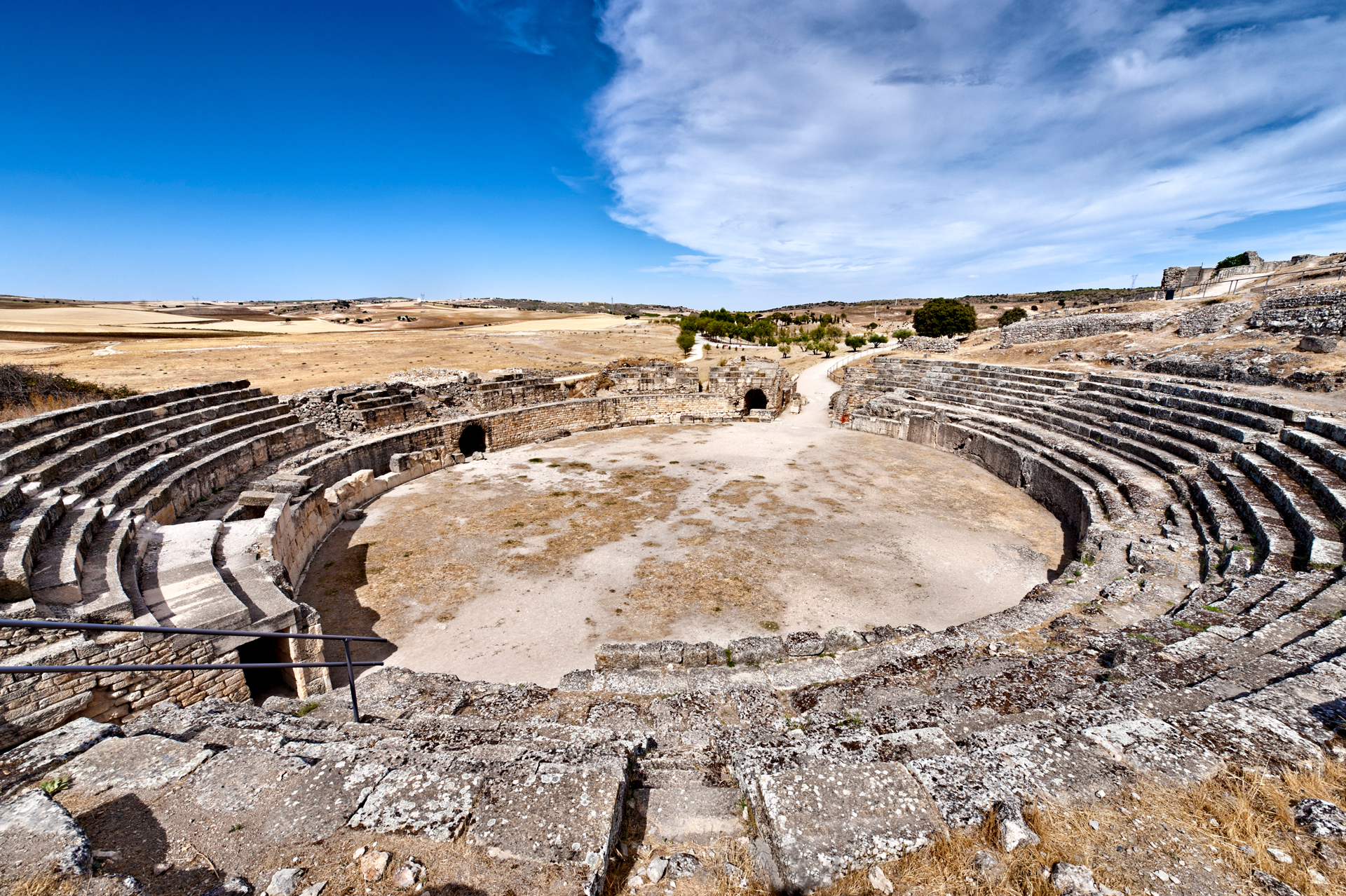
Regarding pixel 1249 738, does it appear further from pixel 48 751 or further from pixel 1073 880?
pixel 48 751

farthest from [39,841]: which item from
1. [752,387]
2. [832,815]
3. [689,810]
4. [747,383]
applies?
[752,387]

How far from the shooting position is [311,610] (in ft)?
23.7

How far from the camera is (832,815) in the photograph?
3.13 metres

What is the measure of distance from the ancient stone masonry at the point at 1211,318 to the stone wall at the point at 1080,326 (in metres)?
1.31

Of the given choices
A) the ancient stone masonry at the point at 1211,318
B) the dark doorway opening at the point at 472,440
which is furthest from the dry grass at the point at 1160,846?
the ancient stone masonry at the point at 1211,318

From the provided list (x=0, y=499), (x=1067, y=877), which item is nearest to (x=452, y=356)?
(x=0, y=499)

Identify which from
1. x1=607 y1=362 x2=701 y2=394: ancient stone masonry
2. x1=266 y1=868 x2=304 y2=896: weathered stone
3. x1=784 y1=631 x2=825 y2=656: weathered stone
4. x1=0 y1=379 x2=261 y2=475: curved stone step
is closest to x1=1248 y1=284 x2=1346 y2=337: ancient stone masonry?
x1=607 y1=362 x2=701 y2=394: ancient stone masonry

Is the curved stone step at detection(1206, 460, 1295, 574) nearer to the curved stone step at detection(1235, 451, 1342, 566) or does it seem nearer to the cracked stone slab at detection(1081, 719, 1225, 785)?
the curved stone step at detection(1235, 451, 1342, 566)

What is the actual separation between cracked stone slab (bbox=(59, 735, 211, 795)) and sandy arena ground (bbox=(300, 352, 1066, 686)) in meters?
3.83

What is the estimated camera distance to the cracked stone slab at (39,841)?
2479mm

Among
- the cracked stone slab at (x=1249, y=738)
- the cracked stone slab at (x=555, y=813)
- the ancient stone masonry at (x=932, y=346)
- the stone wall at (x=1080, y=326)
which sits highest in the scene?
the stone wall at (x=1080, y=326)

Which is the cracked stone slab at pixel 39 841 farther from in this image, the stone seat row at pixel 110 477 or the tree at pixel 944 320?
the tree at pixel 944 320

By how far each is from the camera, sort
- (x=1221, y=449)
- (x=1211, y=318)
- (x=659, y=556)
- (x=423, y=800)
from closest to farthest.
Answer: (x=423, y=800)
(x=659, y=556)
(x=1221, y=449)
(x=1211, y=318)

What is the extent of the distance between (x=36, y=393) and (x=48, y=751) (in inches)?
689
